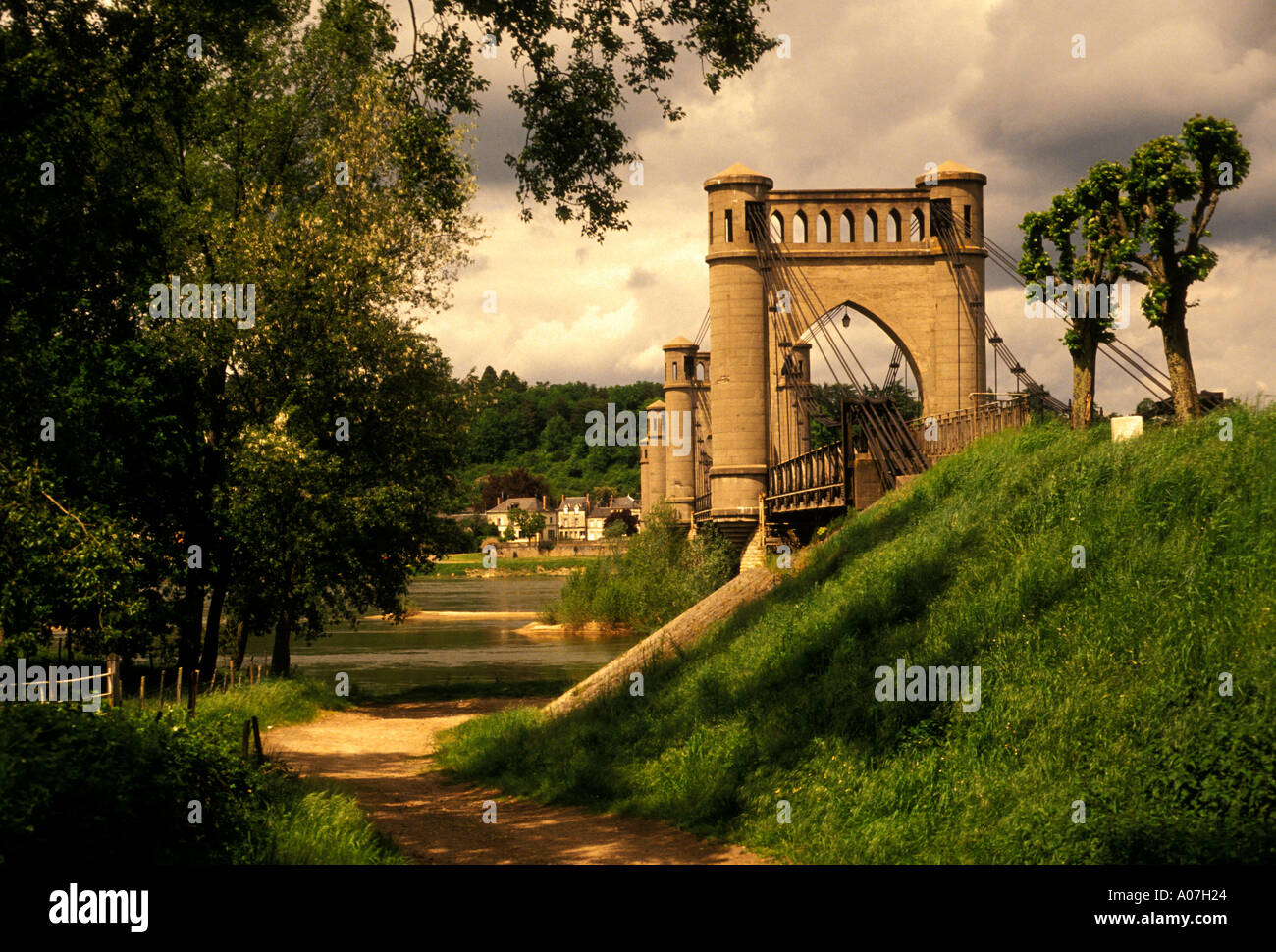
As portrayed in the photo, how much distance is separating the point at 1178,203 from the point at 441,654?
30420 mm

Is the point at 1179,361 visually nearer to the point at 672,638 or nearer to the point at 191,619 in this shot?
the point at 672,638

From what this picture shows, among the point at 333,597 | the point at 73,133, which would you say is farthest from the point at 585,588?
the point at 73,133

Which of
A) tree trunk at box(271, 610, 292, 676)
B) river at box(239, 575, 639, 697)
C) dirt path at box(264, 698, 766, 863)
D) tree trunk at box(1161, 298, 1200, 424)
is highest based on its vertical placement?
tree trunk at box(1161, 298, 1200, 424)

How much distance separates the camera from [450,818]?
13.4m

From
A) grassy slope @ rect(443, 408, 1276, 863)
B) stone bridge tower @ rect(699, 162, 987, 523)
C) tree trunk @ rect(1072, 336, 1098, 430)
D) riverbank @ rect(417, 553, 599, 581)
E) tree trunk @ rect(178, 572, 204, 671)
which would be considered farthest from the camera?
riverbank @ rect(417, 553, 599, 581)

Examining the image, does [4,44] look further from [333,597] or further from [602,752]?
[333,597]

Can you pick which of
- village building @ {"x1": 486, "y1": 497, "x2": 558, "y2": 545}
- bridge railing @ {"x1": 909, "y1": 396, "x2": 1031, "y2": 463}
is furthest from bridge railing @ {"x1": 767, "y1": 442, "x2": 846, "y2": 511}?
village building @ {"x1": 486, "y1": 497, "x2": 558, "y2": 545}

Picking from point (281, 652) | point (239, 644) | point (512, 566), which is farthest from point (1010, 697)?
point (512, 566)

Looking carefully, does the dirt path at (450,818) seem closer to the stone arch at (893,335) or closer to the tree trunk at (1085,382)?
the tree trunk at (1085,382)

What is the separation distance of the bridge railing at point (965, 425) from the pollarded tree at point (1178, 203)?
2.88 m

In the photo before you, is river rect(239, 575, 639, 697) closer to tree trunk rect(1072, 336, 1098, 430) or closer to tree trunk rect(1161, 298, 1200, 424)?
tree trunk rect(1072, 336, 1098, 430)

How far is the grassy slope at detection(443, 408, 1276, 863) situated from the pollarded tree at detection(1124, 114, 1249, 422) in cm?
495

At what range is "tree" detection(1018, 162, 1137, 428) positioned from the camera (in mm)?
21125
